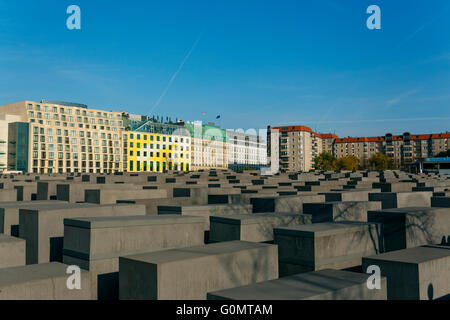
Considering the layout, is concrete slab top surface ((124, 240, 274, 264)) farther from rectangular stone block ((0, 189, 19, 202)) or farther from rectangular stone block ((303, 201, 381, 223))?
rectangular stone block ((0, 189, 19, 202))

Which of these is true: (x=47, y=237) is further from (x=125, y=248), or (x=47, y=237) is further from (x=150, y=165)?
(x=150, y=165)

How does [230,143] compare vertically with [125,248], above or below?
above

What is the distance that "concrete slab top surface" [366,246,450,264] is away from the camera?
580cm

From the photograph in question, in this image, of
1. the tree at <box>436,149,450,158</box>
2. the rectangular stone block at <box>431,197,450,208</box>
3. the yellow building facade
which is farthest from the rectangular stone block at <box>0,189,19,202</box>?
the tree at <box>436,149,450,158</box>

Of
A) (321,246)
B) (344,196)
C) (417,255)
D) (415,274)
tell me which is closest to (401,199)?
(344,196)

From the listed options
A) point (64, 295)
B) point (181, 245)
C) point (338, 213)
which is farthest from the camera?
point (338, 213)

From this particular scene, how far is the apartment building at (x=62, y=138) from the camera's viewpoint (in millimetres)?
82938

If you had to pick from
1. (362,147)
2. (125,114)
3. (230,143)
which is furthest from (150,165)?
(362,147)

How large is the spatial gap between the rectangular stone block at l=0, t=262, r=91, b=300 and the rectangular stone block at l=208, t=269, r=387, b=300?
2.26 meters

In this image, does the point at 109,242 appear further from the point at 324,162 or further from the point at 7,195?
the point at 324,162

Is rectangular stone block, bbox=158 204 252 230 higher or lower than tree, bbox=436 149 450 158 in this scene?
lower

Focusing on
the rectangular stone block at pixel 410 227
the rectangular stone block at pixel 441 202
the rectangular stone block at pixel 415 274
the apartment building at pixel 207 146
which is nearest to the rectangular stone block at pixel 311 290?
the rectangular stone block at pixel 415 274

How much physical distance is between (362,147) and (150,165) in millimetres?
93429

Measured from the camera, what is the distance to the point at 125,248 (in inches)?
268
